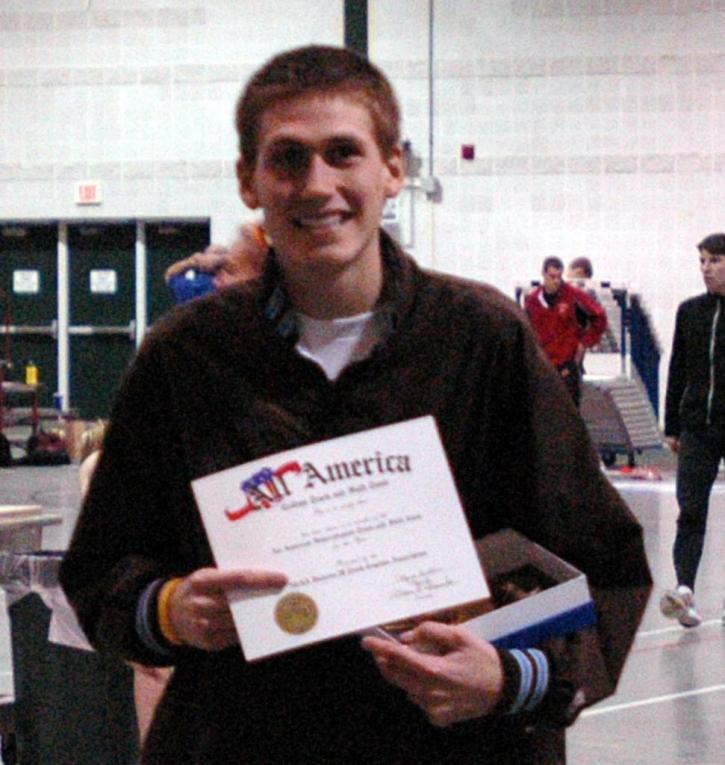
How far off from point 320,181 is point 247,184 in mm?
156

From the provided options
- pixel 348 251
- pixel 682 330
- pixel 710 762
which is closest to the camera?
pixel 348 251

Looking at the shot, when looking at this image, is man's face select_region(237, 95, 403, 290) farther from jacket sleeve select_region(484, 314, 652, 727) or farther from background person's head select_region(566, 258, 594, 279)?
background person's head select_region(566, 258, 594, 279)

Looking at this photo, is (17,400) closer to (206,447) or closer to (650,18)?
(650,18)

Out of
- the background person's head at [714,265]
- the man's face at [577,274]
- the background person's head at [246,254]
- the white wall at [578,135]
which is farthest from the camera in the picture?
the white wall at [578,135]

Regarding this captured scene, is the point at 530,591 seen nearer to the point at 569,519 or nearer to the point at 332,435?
the point at 569,519

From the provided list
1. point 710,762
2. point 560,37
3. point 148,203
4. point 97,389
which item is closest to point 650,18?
point 560,37

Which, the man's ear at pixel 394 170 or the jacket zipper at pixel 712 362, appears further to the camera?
the jacket zipper at pixel 712 362

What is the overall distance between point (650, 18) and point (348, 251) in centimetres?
2132

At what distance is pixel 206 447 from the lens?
7.53 ft

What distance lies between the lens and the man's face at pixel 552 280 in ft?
53.7

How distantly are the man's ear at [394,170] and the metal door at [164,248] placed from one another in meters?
22.4

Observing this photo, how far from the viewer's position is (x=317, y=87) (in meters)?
2.27

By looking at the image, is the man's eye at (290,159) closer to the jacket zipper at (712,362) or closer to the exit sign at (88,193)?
the jacket zipper at (712,362)
